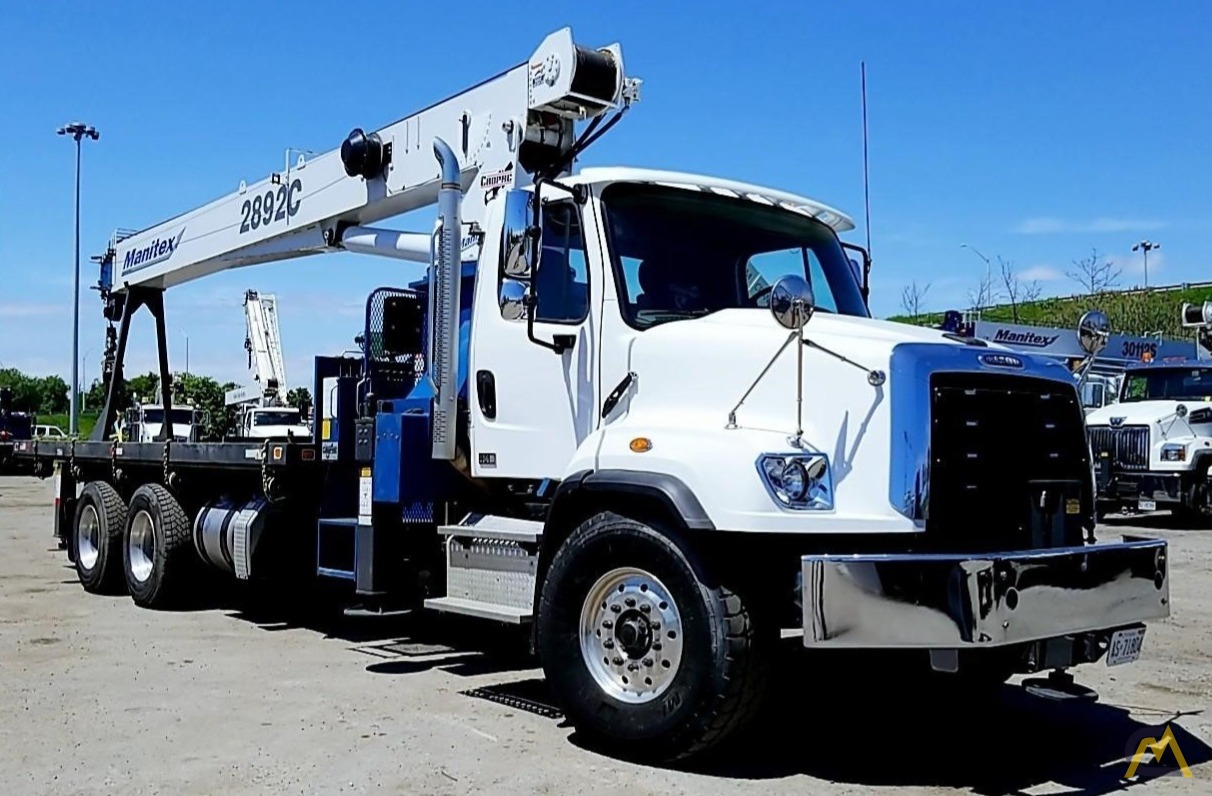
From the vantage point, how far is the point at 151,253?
12992 millimetres

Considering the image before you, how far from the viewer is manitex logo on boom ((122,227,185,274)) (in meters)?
12.5

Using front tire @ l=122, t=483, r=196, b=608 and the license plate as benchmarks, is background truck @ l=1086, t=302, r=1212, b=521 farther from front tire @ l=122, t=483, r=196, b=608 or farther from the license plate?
the license plate

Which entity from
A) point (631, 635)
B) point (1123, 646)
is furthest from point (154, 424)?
point (1123, 646)

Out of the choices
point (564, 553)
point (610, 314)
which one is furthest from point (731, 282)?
point (564, 553)

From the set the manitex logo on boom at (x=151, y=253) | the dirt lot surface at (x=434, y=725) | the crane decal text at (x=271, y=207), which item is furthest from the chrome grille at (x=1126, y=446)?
the manitex logo on boom at (x=151, y=253)

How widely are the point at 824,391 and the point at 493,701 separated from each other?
2.74 m

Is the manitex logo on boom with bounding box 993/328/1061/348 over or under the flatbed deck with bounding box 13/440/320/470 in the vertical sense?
over

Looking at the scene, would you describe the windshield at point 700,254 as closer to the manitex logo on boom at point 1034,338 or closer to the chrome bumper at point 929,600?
the chrome bumper at point 929,600

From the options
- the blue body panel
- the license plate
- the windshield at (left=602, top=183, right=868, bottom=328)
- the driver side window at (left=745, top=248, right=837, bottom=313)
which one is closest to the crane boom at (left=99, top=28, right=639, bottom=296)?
the blue body panel

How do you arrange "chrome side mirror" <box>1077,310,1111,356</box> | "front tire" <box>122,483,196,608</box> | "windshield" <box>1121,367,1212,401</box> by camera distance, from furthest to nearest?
"windshield" <box>1121,367,1212,401</box>
"front tire" <box>122,483,196,608</box>
"chrome side mirror" <box>1077,310,1111,356</box>

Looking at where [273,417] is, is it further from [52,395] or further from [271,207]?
[52,395]

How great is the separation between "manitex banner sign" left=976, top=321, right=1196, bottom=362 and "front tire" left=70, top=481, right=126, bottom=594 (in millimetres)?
14900

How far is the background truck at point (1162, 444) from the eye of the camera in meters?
20.0

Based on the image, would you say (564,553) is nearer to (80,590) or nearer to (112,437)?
(80,590)
